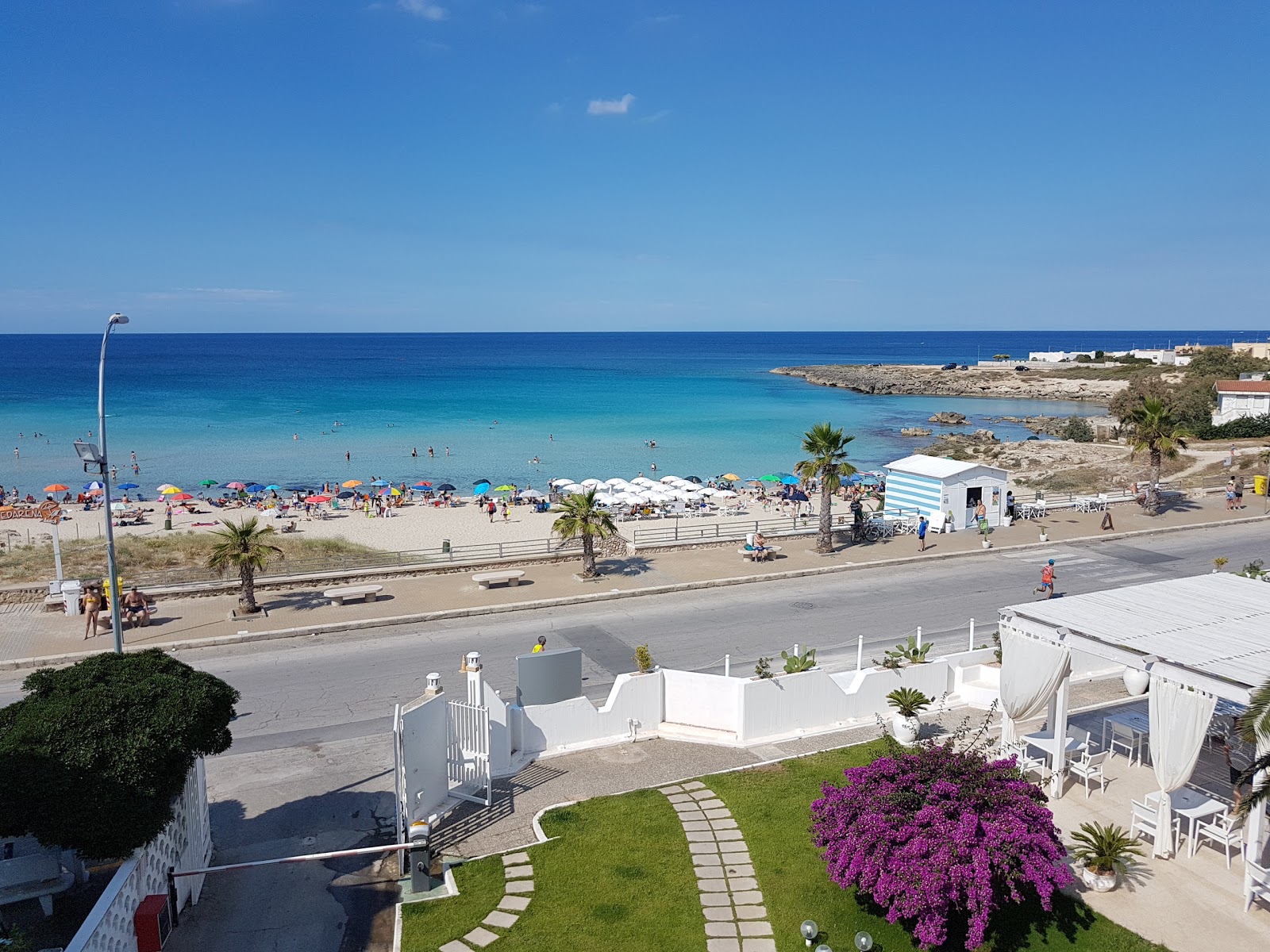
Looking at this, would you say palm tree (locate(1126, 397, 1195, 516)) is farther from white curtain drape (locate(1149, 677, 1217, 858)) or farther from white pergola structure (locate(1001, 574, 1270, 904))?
white curtain drape (locate(1149, 677, 1217, 858))

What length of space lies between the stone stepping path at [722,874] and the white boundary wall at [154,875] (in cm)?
556

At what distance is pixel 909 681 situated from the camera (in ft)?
50.6

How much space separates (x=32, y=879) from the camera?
8.65 meters

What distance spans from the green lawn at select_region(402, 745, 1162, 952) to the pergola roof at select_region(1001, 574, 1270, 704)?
118 inches

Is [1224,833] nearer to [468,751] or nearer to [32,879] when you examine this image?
[468,751]

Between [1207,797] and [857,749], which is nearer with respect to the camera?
[1207,797]

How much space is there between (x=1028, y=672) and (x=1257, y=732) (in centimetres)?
331

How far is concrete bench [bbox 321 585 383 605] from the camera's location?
853 inches

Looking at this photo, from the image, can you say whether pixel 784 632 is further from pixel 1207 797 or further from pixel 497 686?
pixel 1207 797

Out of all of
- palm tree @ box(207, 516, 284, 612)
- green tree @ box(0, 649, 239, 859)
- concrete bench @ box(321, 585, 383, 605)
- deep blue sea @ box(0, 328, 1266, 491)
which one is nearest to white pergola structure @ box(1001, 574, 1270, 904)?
green tree @ box(0, 649, 239, 859)

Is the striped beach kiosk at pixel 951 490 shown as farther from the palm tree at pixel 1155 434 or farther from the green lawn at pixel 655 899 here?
the green lawn at pixel 655 899

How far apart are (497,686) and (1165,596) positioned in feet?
36.6

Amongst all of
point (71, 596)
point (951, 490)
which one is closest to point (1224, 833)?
point (951, 490)

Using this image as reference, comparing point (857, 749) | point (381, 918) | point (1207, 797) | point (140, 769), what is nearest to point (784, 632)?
point (857, 749)
